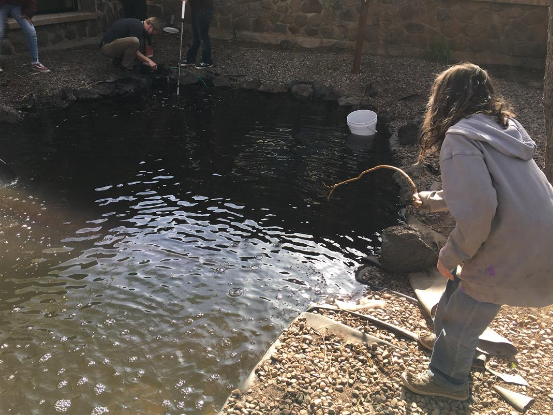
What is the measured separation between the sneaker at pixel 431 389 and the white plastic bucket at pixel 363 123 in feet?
17.1

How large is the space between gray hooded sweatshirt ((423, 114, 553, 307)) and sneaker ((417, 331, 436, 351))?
33.0 inches

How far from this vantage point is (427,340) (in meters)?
3.12

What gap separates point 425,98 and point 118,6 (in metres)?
7.14

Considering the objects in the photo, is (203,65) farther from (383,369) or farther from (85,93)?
(383,369)

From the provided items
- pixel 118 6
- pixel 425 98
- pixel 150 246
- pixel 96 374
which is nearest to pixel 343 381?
pixel 96 374

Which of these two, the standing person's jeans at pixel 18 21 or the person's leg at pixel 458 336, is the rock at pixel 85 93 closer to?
the standing person's jeans at pixel 18 21

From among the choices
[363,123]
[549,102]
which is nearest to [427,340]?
[549,102]

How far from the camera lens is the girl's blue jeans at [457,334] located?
2.50 metres

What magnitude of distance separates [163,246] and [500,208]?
318cm

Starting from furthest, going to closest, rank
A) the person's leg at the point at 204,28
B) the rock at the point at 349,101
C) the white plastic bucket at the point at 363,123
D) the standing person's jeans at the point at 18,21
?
the person's leg at the point at 204,28, the rock at the point at 349,101, the standing person's jeans at the point at 18,21, the white plastic bucket at the point at 363,123

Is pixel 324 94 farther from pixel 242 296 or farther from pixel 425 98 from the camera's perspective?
pixel 242 296

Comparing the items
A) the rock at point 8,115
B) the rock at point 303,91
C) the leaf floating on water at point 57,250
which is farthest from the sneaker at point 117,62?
the leaf floating on water at point 57,250

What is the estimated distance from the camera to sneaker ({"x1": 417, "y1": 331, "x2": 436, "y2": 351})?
10.2 ft

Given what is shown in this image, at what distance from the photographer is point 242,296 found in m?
4.02
